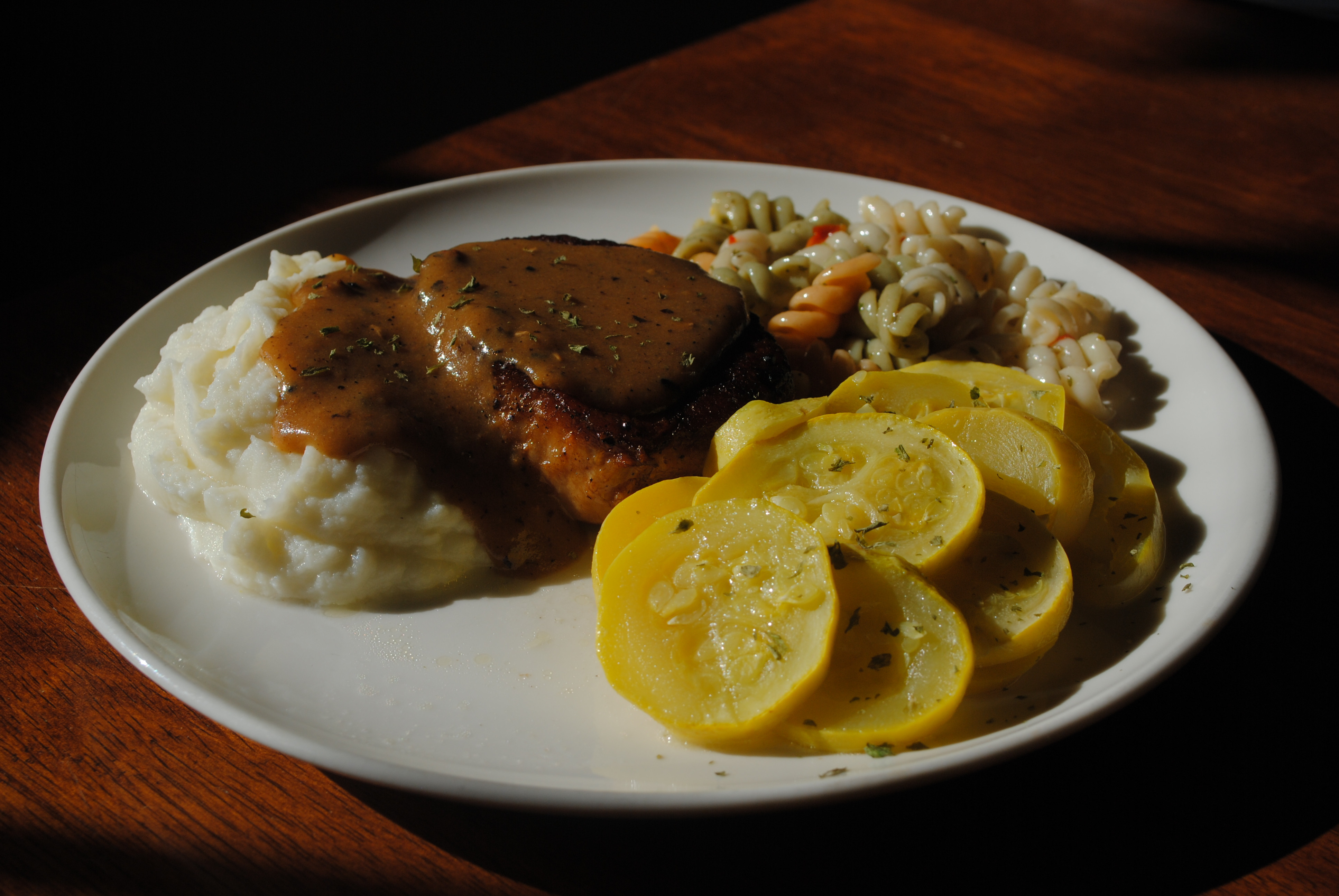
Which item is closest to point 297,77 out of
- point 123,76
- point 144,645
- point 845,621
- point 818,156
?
point 123,76

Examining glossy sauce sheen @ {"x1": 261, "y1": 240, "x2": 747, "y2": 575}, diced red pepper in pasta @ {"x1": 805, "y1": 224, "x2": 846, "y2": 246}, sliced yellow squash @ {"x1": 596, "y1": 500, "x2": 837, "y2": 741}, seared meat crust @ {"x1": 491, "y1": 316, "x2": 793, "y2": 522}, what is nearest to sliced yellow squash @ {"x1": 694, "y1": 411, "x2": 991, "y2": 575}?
sliced yellow squash @ {"x1": 596, "y1": 500, "x2": 837, "y2": 741}

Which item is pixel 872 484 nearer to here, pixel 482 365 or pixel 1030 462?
pixel 1030 462

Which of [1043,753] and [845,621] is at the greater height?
[845,621]

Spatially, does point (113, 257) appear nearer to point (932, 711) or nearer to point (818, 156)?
point (818, 156)

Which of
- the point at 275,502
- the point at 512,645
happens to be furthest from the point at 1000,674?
the point at 275,502

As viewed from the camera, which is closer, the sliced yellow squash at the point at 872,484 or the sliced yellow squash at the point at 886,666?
the sliced yellow squash at the point at 886,666

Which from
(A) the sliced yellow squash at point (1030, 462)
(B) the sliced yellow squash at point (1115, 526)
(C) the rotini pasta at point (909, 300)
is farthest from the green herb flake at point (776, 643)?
(C) the rotini pasta at point (909, 300)

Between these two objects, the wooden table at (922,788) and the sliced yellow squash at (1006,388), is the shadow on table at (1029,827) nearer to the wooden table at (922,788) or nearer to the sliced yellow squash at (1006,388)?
the wooden table at (922,788)
